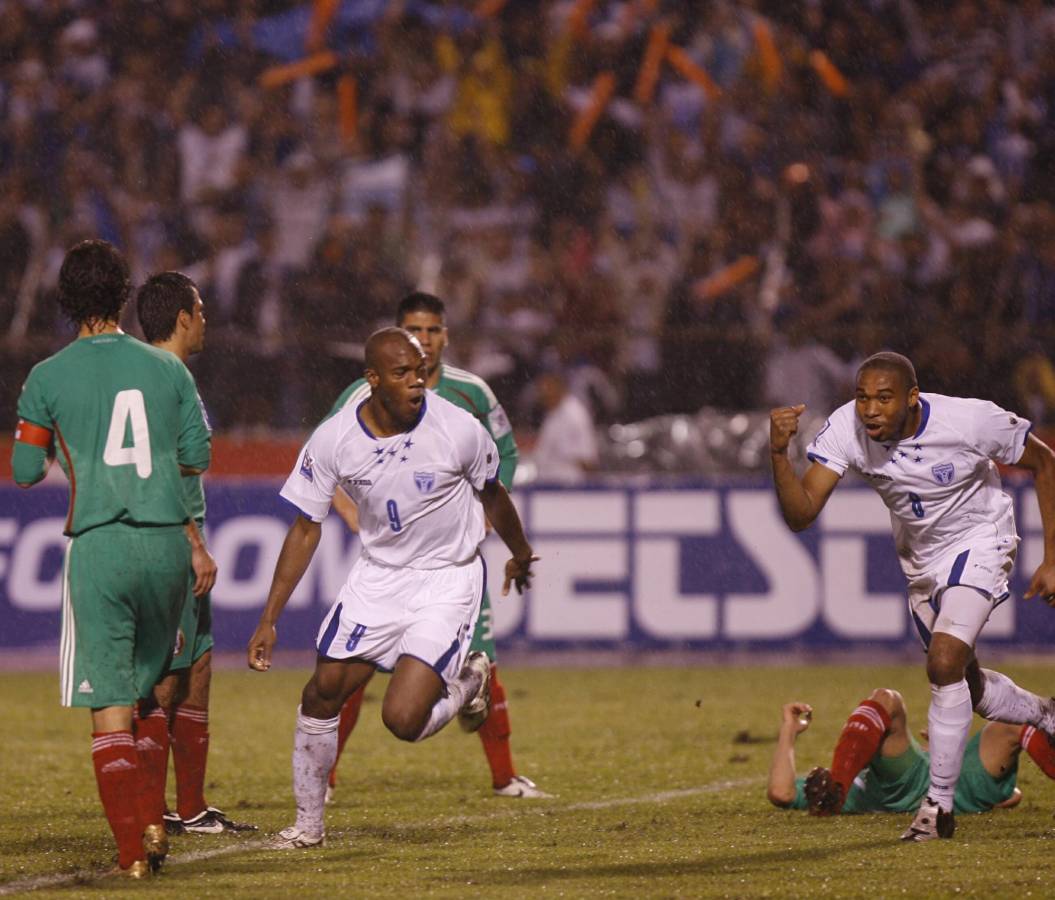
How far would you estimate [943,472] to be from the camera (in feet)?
22.0

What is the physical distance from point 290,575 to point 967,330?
8.10m

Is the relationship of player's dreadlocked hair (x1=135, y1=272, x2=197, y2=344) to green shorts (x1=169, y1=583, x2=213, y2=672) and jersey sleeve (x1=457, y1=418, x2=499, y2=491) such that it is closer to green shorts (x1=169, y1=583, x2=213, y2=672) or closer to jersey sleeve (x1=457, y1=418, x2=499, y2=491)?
green shorts (x1=169, y1=583, x2=213, y2=672)

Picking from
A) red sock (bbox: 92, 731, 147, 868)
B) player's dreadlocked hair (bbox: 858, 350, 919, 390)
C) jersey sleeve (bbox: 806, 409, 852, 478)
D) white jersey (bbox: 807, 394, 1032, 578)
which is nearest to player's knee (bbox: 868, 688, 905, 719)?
white jersey (bbox: 807, 394, 1032, 578)

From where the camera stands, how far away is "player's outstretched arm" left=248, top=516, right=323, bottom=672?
20.3ft

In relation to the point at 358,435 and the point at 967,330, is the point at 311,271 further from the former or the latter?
the point at 358,435

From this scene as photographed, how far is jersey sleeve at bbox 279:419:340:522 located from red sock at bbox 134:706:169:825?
0.96m

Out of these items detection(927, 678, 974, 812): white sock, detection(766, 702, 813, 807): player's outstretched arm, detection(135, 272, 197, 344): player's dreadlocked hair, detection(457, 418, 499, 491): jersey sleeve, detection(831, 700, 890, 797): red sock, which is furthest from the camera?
detection(766, 702, 813, 807): player's outstretched arm

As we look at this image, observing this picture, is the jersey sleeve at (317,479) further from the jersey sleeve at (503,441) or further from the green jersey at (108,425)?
the jersey sleeve at (503,441)

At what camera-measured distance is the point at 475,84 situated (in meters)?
16.3

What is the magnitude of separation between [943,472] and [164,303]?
3048mm

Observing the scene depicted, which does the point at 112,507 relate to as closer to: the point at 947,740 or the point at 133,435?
the point at 133,435

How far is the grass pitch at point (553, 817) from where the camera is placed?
18.6 ft

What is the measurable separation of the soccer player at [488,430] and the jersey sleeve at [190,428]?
71.9 inches

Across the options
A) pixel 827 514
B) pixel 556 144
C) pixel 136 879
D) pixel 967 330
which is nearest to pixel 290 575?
pixel 136 879
